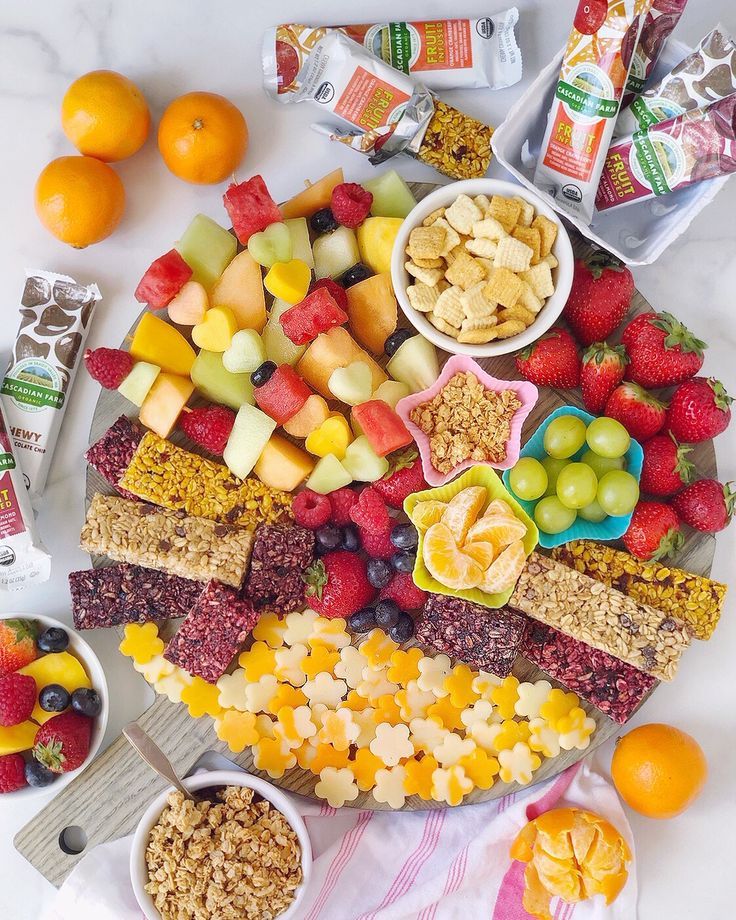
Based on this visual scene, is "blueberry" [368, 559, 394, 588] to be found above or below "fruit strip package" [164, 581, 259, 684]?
above

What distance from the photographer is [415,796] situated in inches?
77.4

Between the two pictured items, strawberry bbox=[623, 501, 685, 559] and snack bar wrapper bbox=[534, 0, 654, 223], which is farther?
strawberry bbox=[623, 501, 685, 559]

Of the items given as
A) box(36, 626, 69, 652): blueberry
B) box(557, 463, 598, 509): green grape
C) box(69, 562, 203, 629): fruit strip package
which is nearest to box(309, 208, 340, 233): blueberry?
box(557, 463, 598, 509): green grape

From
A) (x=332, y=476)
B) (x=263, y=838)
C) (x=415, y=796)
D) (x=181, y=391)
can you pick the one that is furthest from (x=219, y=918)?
(x=181, y=391)

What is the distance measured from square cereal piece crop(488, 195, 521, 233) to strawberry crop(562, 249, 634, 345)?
0.63 feet

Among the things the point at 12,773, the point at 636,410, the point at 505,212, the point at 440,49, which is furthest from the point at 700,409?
the point at 12,773

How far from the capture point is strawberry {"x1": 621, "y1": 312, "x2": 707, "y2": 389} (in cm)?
186

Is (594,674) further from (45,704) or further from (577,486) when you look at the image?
(45,704)

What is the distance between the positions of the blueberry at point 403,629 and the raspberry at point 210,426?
1.87 feet

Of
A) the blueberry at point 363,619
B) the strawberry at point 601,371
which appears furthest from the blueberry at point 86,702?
the strawberry at point 601,371

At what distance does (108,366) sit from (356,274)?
1.98 feet

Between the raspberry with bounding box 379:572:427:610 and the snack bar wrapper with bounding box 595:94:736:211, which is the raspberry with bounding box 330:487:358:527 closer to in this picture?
the raspberry with bounding box 379:572:427:610

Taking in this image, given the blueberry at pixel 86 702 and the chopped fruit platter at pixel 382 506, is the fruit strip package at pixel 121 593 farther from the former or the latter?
the blueberry at pixel 86 702

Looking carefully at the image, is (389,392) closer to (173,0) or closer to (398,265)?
(398,265)
